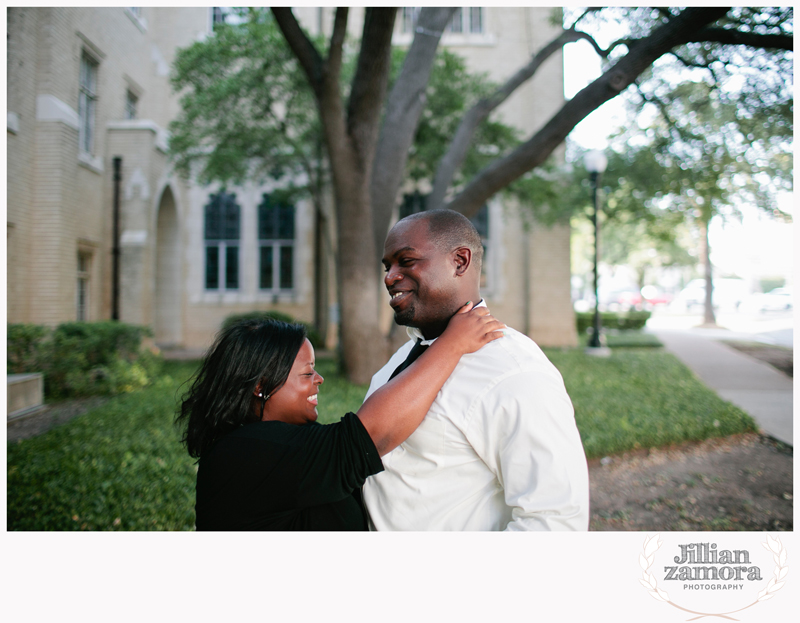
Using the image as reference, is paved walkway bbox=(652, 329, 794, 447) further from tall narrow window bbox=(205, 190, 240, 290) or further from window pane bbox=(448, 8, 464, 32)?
tall narrow window bbox=(205, 190, 240, 290)

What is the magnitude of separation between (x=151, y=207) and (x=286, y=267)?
4219mm

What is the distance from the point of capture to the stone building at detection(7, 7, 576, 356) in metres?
9.45

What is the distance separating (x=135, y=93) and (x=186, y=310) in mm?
5946

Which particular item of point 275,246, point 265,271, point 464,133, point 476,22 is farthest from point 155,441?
point 476,22

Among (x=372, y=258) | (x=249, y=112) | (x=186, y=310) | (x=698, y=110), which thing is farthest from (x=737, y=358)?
(x=186, y=310)

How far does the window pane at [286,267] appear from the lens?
16.0 metres

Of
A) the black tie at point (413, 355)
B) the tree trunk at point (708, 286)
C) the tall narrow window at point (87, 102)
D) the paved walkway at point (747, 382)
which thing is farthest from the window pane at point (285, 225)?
the tree trunk at point (708, 286)

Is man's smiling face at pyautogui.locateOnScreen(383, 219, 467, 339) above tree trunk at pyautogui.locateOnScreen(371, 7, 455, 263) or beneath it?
beneath

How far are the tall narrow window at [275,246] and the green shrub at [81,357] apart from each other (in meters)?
6.32

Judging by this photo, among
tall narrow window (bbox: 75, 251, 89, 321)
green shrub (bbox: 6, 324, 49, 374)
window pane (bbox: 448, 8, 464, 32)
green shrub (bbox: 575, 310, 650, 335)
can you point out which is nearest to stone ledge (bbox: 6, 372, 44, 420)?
green shrub (bbox: 6, 324, 49, 374)

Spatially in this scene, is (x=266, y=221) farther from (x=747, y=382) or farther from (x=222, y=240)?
(x=747, y=382)

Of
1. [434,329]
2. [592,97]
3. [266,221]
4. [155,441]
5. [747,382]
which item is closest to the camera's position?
[434,329]

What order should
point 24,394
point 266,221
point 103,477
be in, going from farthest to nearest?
point 266,221
point 24,394
point 103,477

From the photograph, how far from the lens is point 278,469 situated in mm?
1573
